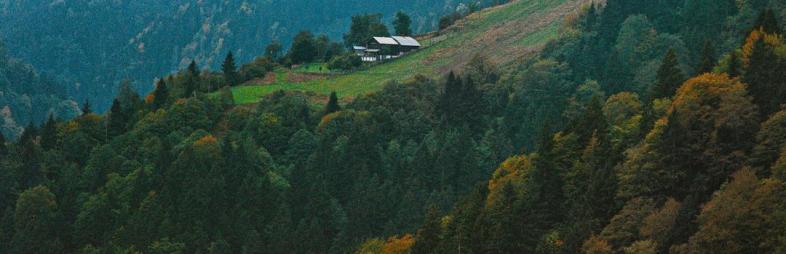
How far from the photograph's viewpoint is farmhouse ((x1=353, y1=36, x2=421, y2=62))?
196 m

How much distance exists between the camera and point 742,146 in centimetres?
8225

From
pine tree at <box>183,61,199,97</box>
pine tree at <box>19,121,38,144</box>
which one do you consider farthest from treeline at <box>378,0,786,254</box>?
pine tree at <box>19,121,38,144</box>

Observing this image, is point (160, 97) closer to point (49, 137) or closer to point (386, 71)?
point (49, 137)

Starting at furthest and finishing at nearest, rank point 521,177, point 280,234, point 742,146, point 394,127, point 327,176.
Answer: point 394,127 → point 327,176 → point 280,234 → point 521,177 → point 742,146

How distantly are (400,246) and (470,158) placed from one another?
35.8 m

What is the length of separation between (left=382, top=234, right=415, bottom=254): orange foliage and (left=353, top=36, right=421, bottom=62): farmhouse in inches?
3530

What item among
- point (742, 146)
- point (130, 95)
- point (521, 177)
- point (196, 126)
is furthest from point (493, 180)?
point (130, 95)

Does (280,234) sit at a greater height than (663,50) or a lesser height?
lesser

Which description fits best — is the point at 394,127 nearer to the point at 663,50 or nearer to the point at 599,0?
the point at 663,50

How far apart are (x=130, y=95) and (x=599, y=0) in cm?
6912

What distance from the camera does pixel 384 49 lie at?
196 metres

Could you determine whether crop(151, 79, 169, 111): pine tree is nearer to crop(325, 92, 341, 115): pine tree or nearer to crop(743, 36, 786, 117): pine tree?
crop(325, 92, 341, 115): pine tree

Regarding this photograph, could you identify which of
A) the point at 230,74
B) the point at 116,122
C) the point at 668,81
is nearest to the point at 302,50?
the point at 230,74

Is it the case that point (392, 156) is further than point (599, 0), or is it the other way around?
point (599, 0)
